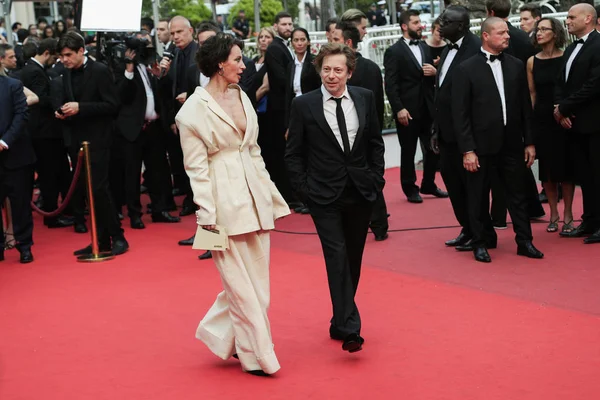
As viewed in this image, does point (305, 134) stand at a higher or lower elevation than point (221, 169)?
higher

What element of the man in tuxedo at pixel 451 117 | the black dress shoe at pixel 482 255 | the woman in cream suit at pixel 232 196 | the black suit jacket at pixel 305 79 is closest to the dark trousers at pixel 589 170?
the man in tuxedo at pixel 451 117

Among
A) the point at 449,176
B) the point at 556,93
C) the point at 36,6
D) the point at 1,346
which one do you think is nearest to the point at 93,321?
the point at 1,346

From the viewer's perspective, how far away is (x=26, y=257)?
378 inches

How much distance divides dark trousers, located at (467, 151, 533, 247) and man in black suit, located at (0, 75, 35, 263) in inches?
169

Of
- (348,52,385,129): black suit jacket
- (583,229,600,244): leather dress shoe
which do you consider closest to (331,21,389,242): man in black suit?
(348,52,385,129): black suit jacket

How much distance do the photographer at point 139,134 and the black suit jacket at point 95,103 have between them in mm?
783

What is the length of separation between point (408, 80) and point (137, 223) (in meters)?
3.48

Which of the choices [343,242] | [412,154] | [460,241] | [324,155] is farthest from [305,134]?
[412,154]

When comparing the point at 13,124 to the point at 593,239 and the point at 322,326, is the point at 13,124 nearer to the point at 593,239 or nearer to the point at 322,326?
the point at 322,326

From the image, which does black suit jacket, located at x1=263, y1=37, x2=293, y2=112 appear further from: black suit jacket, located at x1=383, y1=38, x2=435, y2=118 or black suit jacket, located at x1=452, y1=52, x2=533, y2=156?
black suit jacket, located at x1=452, y1=52, x2=533, y2=156

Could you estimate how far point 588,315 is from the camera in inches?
265

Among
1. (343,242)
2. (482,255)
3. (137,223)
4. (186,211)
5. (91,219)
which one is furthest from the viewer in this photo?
(186,211)

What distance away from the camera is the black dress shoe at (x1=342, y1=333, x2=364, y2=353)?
5.87 m

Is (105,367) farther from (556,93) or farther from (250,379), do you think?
(556,93)
